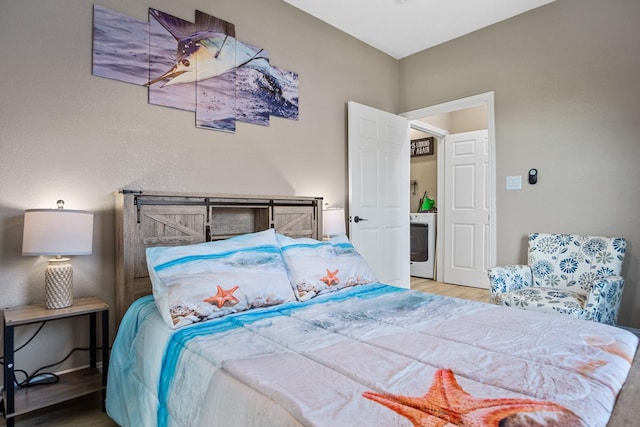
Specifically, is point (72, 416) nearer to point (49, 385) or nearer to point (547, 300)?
point (49, 385)

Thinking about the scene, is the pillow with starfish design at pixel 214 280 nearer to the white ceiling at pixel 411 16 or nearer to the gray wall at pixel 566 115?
the white ceiling at pixel 411 16

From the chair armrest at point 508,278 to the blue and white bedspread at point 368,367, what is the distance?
3.71 feet

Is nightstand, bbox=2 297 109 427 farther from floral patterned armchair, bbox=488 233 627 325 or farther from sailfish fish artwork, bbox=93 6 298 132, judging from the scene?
floral patterned armchair, bbox=488 233 627 325

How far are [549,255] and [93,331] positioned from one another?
346 centimetres

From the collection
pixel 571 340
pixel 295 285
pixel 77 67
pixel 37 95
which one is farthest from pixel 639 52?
pixel 37 95

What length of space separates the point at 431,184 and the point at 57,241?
4.89 metres

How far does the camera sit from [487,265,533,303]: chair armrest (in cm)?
284

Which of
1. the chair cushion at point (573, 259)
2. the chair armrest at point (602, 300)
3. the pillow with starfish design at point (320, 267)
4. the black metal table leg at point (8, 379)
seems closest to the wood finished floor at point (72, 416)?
the black metal table leg at point (8, 379)

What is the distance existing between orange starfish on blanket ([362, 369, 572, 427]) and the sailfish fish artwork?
235cm

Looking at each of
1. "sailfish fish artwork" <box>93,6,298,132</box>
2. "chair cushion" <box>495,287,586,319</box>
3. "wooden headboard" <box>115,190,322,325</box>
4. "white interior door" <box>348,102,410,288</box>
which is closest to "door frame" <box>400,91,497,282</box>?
"white interior door" <box>348,102,410,288</box>

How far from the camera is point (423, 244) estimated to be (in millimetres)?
5246

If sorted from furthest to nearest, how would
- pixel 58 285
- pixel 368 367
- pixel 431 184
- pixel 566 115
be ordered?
pixel 431 184 → pixel 566 115 → pixel 58 285 → pixel 368 367

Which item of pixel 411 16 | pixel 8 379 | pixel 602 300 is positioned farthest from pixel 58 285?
pixel 411 16

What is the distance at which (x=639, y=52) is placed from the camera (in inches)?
111
